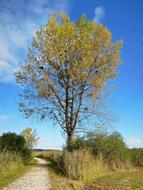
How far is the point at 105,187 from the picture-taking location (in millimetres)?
12312

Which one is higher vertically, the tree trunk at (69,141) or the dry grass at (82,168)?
the tree trunk at (69,141)

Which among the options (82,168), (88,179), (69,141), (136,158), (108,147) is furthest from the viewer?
(136,158)

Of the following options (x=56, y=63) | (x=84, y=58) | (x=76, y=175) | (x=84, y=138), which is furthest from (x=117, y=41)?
(x=76, y=175)

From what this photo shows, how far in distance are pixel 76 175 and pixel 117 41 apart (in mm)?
14146

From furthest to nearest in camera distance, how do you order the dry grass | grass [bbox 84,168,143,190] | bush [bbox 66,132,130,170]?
bush [bbox 66,132,130,170] < the dry grass < grass [bbox 84,168,143,190]

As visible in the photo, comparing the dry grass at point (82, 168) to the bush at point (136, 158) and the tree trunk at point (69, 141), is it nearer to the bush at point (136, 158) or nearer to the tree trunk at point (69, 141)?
the tree trunk at point (69, 141)

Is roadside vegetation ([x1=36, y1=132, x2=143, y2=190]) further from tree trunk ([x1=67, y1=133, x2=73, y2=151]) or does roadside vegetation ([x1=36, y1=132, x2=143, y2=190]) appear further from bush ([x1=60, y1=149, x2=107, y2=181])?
tree trunk ([x1=67, y1=133, x2=73, y2=151])

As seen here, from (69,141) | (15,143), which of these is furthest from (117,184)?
(15,143)

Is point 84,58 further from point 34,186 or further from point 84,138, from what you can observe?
point 34,186

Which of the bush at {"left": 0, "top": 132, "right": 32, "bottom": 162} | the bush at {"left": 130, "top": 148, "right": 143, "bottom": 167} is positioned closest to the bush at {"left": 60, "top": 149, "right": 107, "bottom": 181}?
the bush at {"left": 130, "top": 148, "right": 143, "bottom": 167}

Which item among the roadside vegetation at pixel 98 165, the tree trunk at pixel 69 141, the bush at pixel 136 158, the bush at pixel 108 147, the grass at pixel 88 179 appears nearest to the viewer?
the grass at pixel 88 179

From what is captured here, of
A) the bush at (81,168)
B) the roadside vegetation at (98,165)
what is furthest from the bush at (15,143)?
the bush at (81,168)

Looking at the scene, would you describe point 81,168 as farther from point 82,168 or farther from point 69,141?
point 69,141

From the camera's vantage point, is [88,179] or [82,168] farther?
[82,168]
